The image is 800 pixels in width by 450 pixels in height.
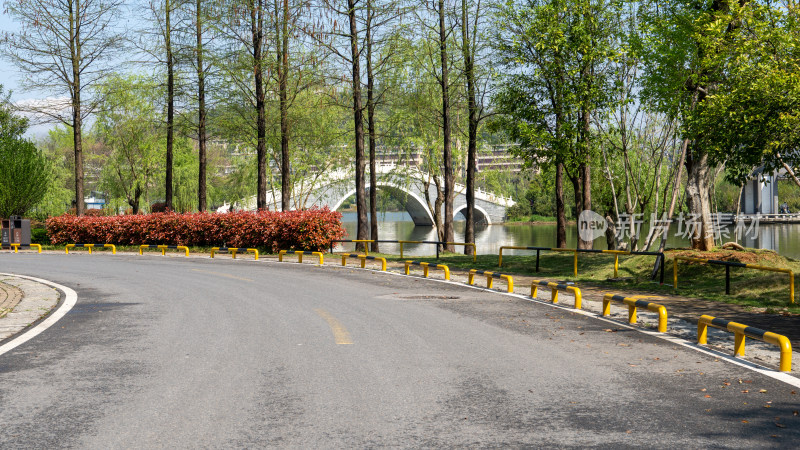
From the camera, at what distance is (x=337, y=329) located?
9.69 m

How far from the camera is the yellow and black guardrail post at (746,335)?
720 cm

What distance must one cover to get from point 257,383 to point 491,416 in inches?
92.0

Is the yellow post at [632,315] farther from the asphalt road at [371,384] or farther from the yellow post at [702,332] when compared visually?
the yellow post at [702,332]

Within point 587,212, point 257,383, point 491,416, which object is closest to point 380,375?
point 257,383

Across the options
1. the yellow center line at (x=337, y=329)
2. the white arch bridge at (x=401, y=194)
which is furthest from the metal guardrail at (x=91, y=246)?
the yellow center line at (x=337, y=329)

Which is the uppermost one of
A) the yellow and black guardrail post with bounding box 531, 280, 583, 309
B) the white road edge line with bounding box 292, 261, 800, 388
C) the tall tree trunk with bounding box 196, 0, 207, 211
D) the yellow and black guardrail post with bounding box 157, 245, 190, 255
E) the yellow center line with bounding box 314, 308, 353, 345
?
the tall tree trunk with bounding box 196, 0, 207, 211

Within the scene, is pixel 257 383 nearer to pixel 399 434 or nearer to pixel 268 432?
pixel 268 432

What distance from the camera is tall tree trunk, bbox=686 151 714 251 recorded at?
1862 centimetres

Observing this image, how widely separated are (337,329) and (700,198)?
1307 centimetres

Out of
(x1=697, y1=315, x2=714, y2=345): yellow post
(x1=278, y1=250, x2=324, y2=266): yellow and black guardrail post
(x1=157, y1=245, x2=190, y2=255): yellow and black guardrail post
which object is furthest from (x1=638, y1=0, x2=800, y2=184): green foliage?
(x1=157, y1=245, x2=190, y2=255): yellow and black guardrail post

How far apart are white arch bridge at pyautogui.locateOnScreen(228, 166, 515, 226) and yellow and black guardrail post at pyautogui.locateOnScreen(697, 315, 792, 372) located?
31.0 metres

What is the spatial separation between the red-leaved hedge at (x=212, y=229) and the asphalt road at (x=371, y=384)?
1598 centimetres

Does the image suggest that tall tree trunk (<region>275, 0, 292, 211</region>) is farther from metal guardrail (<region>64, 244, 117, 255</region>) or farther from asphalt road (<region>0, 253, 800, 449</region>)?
asphalt road (<region>0, 253, 800, 449</region>)

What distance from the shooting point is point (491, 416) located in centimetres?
544
